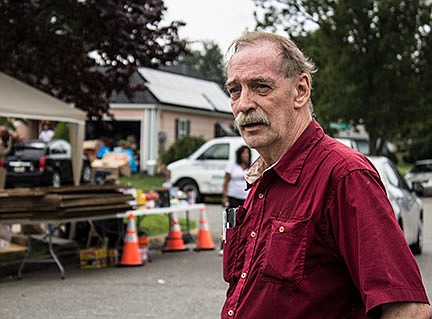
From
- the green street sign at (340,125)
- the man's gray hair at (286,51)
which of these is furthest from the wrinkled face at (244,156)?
the green street sign at (340,125)

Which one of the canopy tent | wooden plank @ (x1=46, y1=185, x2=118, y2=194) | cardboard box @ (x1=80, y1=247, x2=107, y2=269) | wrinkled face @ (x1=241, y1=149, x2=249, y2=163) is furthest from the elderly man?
wrinkled face @ (x1=241, y1=149, x2=249, y2=163)

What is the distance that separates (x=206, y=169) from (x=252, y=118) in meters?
22.7

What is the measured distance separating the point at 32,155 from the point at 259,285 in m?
24.2

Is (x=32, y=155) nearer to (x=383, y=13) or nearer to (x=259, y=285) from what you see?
(x=383, y=13)

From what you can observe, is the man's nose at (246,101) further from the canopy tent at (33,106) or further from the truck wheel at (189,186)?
the truck wheel at (189,186)

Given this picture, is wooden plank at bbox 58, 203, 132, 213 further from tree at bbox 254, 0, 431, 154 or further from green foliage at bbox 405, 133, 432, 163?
green foliage at bbox 405, 133, 432, 163

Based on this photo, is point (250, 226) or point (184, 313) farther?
point (184, 313)

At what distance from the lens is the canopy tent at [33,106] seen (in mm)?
12102

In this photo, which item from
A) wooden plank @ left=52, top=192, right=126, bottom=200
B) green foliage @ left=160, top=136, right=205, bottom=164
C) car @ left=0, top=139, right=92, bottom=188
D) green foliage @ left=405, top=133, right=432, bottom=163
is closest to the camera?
wooden plank @ left=52, top=192, right=126, bottom=200

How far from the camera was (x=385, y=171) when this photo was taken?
13.8 m

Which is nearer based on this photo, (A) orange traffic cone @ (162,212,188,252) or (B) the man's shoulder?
(B) the man's shoulder

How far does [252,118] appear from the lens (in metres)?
2.69

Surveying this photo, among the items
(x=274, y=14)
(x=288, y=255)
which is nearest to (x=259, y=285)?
(x=288, y=255)

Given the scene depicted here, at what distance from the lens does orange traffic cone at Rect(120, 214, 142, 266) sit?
1221cm
